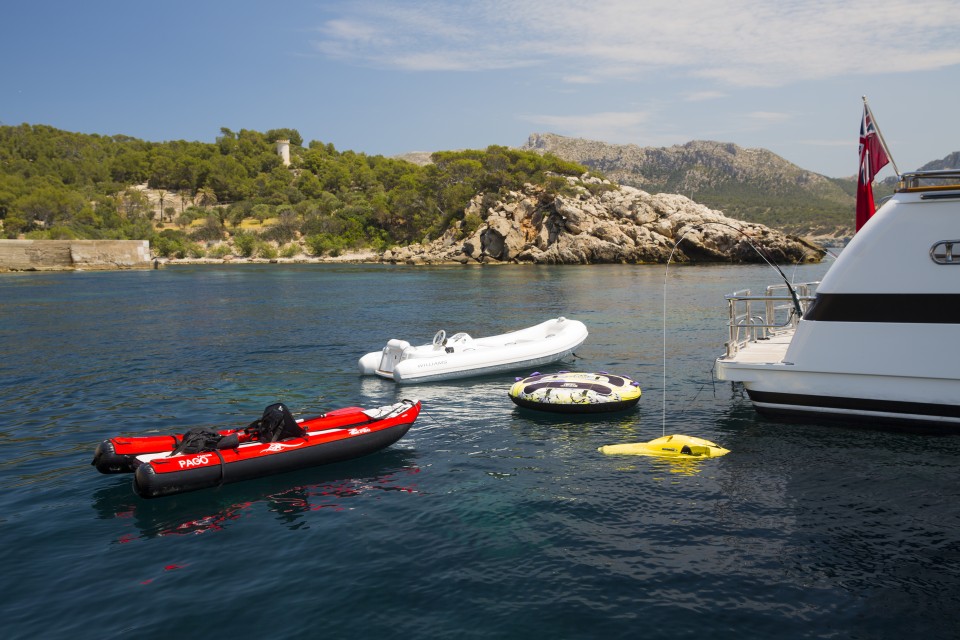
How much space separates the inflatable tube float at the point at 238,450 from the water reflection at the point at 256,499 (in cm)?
27

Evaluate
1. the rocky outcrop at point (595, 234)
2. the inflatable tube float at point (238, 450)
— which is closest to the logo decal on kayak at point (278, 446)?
the inflatable tube float at point (238, 450)

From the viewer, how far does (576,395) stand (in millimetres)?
16906

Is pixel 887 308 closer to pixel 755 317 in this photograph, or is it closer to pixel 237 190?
pixel 755 317

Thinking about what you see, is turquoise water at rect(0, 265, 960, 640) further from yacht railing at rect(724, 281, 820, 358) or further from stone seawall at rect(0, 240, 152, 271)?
stone seawall at rect(0, 240, 152, 271)

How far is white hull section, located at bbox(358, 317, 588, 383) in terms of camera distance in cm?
2120

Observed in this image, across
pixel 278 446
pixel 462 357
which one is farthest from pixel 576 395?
pixel 278 446

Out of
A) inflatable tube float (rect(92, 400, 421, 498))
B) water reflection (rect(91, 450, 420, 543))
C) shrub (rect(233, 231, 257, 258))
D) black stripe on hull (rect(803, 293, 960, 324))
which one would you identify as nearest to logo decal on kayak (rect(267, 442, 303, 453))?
inflatable tube float (rect(92, 400, 421, 498))

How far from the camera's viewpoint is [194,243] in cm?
12600

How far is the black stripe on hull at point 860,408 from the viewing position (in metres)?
13.8

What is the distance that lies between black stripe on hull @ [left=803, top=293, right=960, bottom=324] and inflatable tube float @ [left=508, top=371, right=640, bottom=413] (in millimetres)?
4779

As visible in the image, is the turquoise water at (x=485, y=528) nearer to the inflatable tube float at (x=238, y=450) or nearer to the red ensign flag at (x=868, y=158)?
the inflatable tube float at (x=238, y=450)

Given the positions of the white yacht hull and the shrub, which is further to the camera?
the shrub

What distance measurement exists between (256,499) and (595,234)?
88.3 m

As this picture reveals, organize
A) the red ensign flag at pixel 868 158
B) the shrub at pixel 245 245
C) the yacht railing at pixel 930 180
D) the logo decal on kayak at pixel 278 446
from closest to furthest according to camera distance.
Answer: the logo decal on kayak at pixel 278 446 → the yacht railing at pixel 930 180 → the red ensign flag at pixel 868 158 → the shrub at pixel 245 245
